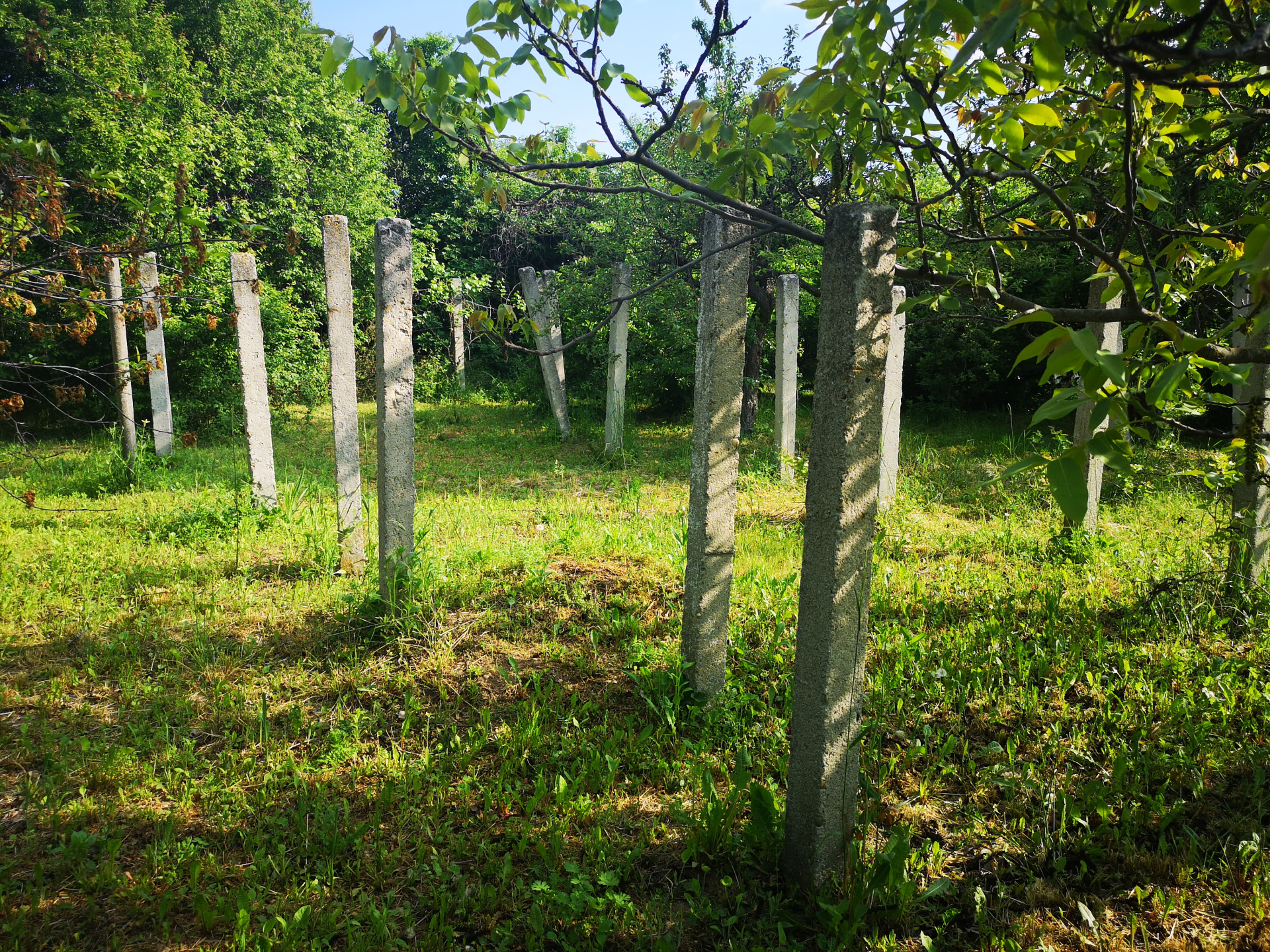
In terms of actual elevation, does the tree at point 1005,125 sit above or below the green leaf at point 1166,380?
above

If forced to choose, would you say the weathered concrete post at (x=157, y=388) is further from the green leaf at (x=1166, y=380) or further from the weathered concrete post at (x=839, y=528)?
the green leaf at (x=1166, y=380)

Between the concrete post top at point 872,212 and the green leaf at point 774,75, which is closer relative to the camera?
the green leaf at point 774,75

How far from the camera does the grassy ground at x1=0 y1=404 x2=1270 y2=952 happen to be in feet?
7.43

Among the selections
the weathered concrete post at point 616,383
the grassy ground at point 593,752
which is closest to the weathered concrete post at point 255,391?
the grassy ground at point 593,752

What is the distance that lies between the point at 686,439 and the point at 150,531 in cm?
752

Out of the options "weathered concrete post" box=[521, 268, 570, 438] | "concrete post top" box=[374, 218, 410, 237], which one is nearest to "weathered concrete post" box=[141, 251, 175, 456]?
"weathered concrete post" box=[521, 268, 570, 438]

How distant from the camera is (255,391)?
20.0ft

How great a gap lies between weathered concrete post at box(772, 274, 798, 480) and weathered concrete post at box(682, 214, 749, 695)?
5282 mm

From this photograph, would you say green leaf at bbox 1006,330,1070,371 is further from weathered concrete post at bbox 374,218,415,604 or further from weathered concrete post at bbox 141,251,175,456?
weathered concrete post at bbox 141,251,175,456

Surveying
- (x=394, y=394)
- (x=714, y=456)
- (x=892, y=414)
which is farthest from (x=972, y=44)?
(x=892, y=414)

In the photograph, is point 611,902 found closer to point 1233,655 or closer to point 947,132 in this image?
point 947,132

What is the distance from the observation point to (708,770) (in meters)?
A: 2.85

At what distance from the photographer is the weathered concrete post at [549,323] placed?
37.3 ft

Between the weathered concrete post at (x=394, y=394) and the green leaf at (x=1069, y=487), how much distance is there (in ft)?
11.9
